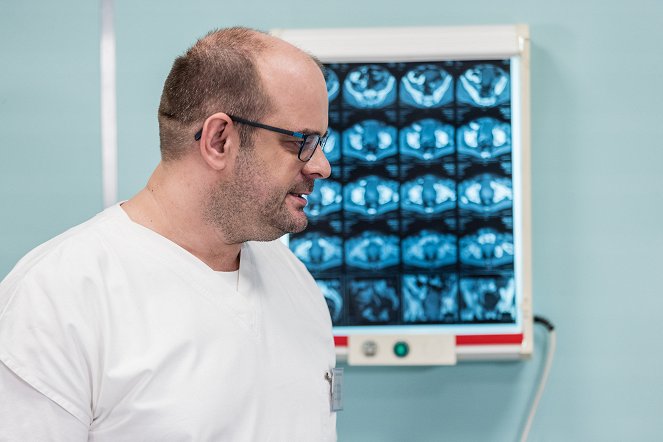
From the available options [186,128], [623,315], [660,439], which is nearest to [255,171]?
[186,128]

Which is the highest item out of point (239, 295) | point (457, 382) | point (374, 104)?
point (374, 104)

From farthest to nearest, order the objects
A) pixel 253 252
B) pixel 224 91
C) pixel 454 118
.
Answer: pixel 454 118
pixel 253 252
pixel 224 91

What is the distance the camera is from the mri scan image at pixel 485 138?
65.5 inches

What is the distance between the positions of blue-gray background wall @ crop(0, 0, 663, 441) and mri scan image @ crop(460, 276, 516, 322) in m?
0.10

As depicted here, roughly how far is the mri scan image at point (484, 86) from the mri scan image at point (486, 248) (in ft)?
0.89

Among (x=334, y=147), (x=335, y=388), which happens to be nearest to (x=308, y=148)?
(x=335, y=388)

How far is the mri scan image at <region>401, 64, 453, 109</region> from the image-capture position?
1.68 m

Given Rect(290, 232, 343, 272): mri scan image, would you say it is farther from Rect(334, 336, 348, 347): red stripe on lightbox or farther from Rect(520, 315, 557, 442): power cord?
Rect(520, 315, 557, 442): power cord

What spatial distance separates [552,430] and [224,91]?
111cm

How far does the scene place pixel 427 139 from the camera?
169 centimetres

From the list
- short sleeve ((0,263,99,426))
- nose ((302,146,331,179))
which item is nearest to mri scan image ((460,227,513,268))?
nose ((302,146,331,179))

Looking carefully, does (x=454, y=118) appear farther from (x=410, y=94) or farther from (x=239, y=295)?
(x=239, y=295)

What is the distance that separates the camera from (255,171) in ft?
3.57

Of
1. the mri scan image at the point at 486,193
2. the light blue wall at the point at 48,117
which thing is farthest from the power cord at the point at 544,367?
the light blue wall at the point at 48,117
